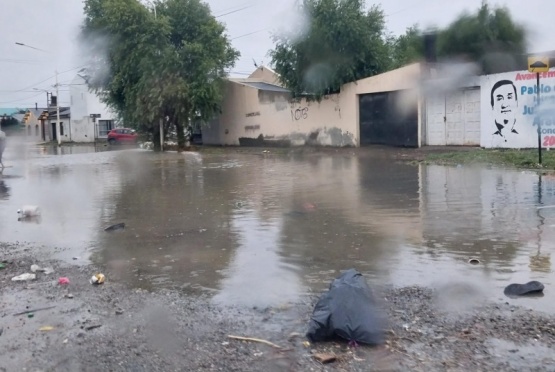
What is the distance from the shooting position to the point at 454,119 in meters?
22.8

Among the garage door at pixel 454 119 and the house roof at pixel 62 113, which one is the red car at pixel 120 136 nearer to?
the house roof at pixel 62 113

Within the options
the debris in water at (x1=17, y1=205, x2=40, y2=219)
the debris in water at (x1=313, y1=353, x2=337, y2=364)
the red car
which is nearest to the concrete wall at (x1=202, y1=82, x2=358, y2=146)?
the red car

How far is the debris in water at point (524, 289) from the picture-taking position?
19.0ft

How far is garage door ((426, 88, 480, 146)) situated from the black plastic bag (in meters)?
18.2

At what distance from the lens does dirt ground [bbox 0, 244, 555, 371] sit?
441 cm

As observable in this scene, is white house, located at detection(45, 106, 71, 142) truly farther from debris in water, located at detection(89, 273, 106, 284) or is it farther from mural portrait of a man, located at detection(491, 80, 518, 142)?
debris in water, located at detection(89, 273, 106, 284)

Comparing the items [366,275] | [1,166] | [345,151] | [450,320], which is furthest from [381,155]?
[450,320]

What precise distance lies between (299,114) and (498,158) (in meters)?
14.8

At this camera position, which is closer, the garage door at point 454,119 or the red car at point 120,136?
the garage door at point 454,119

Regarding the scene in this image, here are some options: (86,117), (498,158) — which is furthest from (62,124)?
(498,158)

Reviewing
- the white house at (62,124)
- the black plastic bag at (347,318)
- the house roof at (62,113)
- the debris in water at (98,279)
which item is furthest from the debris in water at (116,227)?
the house roof at (62,113)

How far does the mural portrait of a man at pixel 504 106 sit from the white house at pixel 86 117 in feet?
160

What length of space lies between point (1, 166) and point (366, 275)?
21.6 meters

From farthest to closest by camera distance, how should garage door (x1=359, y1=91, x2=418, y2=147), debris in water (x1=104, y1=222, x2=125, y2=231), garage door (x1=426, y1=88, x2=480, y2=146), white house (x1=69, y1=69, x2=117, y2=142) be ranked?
1. white house (x1=69, y1=69, x2=117, y2=142)
2. garage door (x1=359, y1=91, x2=418, y2=147)
3. garage door (x1=426, y1=88, x2=480, y2=146)
4. debris in water (x1=104, y1=222, x2=125, y2=231)
